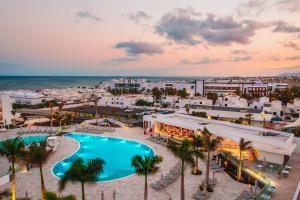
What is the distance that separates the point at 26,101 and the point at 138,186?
5771cm

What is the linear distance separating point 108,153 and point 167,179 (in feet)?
43.3

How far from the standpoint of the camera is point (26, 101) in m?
68.4

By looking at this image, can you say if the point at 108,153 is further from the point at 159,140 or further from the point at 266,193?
the point at 266,193

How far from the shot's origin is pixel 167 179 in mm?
22109

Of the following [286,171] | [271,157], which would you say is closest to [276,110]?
[271,157]

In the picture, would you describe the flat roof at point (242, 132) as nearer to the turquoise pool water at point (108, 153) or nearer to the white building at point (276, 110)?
the turquoise pool water at point (108, 153)

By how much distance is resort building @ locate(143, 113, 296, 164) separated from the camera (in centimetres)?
2519

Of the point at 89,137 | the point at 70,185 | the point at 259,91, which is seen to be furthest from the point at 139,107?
the point at 259,91

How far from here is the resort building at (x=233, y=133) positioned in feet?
82.6

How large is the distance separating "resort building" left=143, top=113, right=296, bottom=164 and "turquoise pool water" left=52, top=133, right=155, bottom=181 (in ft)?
17.0

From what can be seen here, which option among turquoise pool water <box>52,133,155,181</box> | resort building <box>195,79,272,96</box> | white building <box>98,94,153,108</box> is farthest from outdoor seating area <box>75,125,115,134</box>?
resort building <box>195,79,272,96</box>

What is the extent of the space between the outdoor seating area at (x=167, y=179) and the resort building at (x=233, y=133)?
24.9ft

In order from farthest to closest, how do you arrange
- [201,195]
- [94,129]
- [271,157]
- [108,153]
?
1. [94,129]
2. [108,153]
3. [271,157]
4. [201,195]

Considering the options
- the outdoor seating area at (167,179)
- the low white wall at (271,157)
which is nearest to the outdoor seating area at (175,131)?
the low white wall at (271,157)
